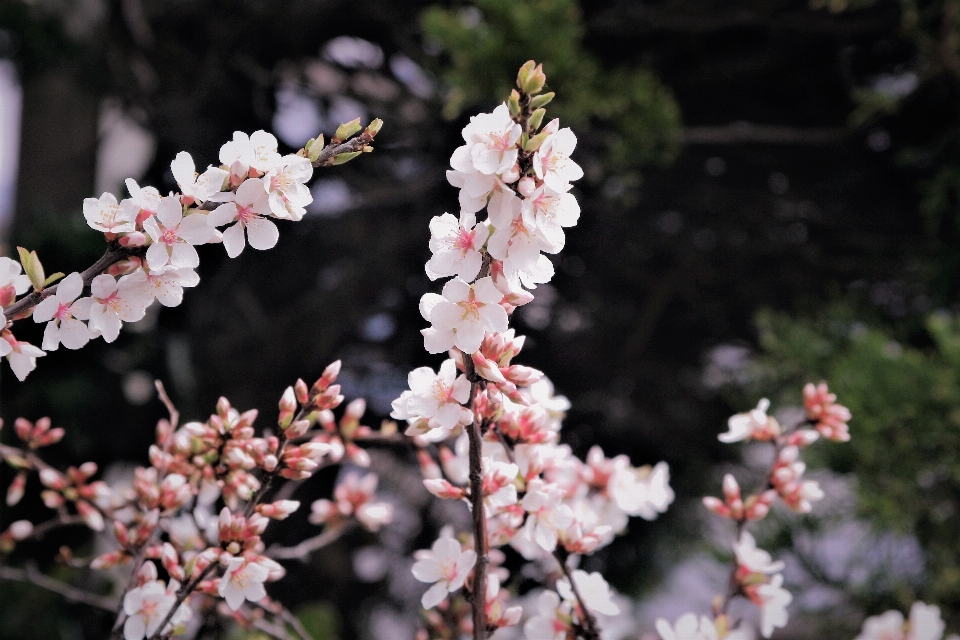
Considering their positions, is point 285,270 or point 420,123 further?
point 285,270

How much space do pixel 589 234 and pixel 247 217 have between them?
1.10 m

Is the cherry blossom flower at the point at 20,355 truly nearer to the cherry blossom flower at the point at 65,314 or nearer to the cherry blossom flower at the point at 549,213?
the cherry blossom flower at the point at 65,314

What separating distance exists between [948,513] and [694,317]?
1.94ft

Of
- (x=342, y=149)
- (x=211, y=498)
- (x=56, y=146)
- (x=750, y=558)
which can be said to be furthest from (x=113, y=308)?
(x=56, y=146)

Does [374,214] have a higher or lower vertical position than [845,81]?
lower

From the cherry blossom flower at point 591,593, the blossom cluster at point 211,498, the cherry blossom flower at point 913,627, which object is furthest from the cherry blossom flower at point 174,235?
the cherry blossom flower at point 913,627

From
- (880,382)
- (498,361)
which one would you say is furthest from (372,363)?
(498,361)

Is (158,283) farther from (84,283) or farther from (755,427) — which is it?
(755,427)

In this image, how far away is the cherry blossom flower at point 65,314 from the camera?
0.38 metres

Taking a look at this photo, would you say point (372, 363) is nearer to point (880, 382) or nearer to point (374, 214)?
point (374, 214)

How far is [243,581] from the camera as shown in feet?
1.40

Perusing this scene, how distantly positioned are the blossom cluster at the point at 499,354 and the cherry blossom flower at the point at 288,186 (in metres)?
0.08

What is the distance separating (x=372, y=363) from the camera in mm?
1460

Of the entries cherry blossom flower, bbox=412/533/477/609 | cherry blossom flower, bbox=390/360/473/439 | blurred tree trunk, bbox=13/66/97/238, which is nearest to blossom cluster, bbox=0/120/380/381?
cherry blossom flower, bbox=390/360/473/439
